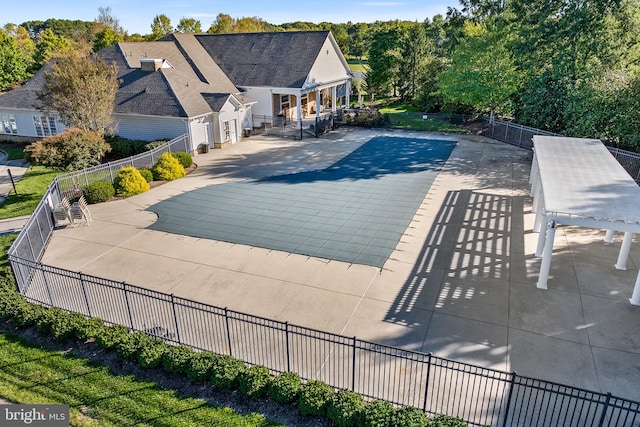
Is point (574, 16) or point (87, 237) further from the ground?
point (574, 16)

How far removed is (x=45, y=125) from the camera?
29609 millimetres

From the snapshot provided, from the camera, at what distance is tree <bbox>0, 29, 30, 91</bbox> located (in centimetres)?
3981

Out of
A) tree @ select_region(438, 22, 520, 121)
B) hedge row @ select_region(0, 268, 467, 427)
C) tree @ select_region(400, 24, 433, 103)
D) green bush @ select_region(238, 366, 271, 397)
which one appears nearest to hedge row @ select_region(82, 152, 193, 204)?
hedge row @ select_region(0, 268, 467, 427)

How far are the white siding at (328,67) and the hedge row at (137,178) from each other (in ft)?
50.6

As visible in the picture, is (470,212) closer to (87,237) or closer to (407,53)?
(87,237)

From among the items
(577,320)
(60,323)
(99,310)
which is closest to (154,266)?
(99,310)

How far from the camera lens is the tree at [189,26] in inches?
2719

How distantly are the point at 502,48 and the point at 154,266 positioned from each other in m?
28.6

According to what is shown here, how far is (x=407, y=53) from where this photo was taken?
155ft

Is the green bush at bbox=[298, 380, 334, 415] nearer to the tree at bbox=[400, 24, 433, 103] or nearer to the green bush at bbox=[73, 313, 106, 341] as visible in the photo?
the green bush at bbox=[73, 313, 106, 341]

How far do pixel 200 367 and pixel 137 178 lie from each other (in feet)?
46.1

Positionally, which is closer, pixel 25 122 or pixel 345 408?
pixel 345 408

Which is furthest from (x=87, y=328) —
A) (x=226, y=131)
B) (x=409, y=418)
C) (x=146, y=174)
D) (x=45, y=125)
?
(x=45, y=125)

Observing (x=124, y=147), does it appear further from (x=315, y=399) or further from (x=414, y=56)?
(x=414, y=56)
